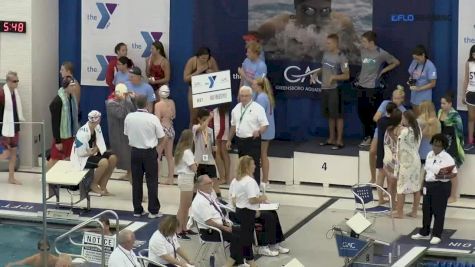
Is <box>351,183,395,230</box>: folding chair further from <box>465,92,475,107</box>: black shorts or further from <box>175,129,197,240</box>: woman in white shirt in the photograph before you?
<box>465,92,475,107</box>: black shorts

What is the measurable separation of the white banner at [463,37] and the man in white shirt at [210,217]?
567cm

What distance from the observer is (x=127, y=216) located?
18.1 metres

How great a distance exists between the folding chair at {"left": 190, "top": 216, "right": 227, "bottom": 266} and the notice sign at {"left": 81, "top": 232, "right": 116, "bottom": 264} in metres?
1.19

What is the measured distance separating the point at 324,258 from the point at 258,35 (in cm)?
565

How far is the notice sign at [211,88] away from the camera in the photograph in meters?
18.9

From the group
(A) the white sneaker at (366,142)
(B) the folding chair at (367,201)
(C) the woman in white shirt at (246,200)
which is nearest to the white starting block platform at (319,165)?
(A) the white sneaker at (366,142)

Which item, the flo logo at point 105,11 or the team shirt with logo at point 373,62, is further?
the flo logo at point 105,11

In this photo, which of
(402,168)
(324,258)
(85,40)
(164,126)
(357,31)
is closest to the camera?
(324,258)

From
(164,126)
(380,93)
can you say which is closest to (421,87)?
(380,93)

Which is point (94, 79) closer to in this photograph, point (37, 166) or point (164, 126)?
point (37, 166)

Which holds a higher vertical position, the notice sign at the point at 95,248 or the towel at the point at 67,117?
the towel at the point at 67,117

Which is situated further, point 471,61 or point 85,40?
point 85,40

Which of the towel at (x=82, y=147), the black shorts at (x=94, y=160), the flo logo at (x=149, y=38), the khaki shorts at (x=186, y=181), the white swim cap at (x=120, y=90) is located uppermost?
the flo logo at (x=149, y=38)

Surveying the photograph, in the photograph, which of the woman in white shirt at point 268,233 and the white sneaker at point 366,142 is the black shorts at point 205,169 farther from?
the white sneaker at point 366,142
